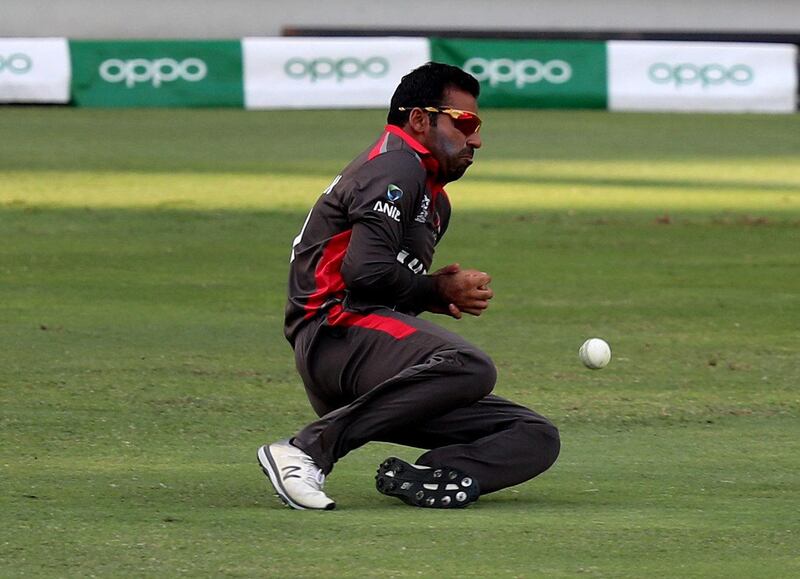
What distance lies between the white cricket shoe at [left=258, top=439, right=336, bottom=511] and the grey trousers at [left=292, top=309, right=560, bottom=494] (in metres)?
0.05

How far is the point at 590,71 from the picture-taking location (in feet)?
102

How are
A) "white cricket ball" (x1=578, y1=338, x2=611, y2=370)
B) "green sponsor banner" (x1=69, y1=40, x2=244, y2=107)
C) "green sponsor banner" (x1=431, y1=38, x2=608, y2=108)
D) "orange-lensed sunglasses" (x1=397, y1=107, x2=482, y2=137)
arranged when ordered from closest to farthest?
"orange-lensed sunglasses" (x1=397, y1=107, x2=482, y2=137)
"white cricket ball" (x1=578, y1=338, x2=611, y2=370)
"green sponsor banner" (x1=69, y1=40, x2=244, y2=107)
"green sponsor banner" (x1=431, y1=38, x2=608, y2=108)

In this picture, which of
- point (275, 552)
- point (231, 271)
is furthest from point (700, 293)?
point (275, 552)

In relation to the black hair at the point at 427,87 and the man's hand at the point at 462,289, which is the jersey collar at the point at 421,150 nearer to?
the black hair at the point at 427,87

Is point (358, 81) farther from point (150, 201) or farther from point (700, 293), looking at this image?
point (700, 293)

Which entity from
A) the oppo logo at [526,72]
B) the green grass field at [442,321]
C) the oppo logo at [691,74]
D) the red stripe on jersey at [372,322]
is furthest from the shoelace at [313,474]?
the oppo logo at [691,74]

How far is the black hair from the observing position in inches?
268

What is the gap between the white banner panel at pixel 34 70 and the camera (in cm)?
2886

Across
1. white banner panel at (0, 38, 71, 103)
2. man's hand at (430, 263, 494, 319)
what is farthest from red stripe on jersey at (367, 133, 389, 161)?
white banner panel at (0, 38, 71, 103)

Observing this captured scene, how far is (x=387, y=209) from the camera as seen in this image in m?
6.42

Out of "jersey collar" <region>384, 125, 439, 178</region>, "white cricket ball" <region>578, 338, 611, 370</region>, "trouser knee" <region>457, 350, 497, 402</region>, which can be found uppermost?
"jersey collar" <region>384, 125, 439, 178</region>

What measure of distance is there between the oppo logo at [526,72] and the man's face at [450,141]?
80.2ft

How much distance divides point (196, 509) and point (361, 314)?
927mm

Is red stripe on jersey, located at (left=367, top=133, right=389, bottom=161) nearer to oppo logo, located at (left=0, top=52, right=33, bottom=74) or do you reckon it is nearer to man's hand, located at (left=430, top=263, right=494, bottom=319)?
man's hand, located at (left=430, top=263, right=494, bottom=319)
